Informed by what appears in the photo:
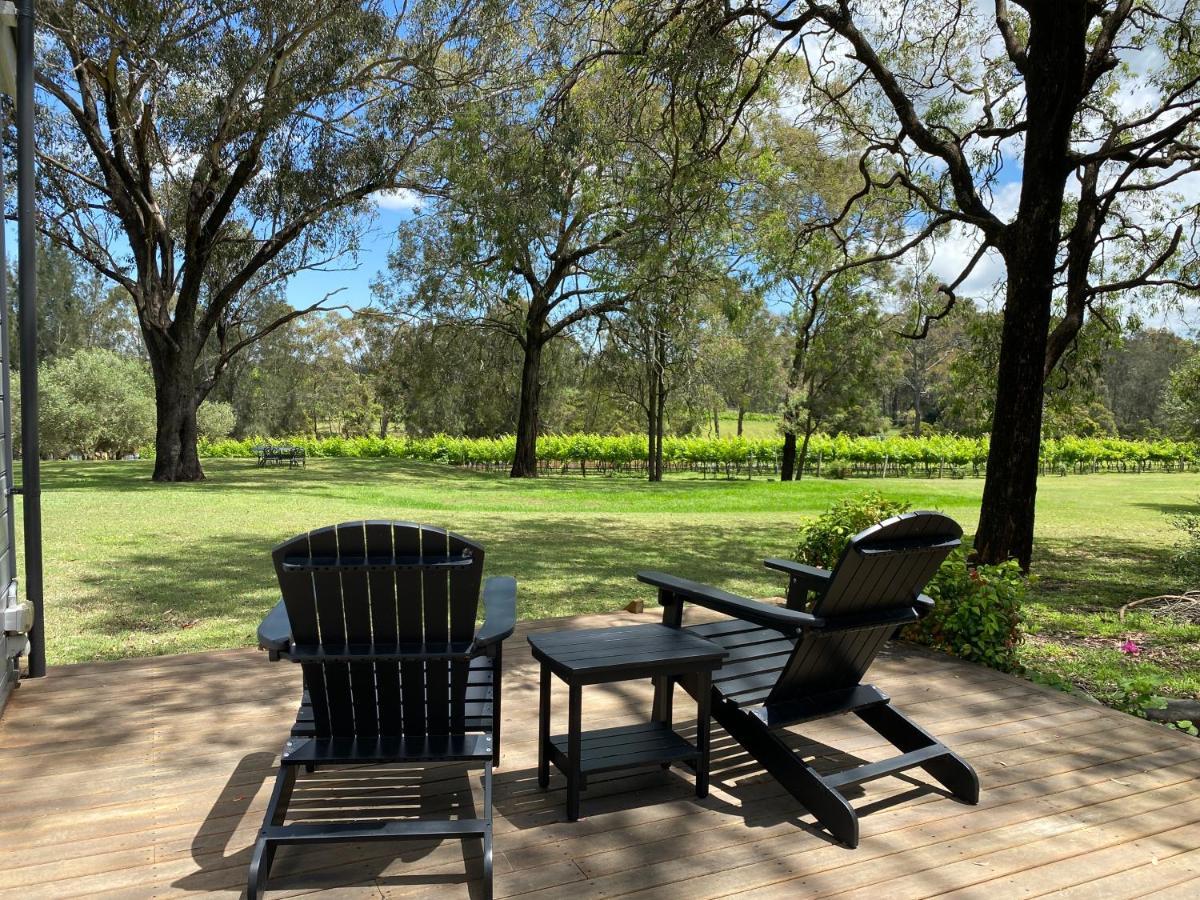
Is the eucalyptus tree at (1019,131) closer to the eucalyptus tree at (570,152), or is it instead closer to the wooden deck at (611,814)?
the eucalyptus tree at (570,152)

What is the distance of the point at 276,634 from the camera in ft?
7.70

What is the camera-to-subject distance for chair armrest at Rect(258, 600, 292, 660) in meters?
2.29

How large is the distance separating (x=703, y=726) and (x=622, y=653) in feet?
1.19

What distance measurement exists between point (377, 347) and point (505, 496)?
899 centimetres

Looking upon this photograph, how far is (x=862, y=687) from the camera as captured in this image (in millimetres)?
3084

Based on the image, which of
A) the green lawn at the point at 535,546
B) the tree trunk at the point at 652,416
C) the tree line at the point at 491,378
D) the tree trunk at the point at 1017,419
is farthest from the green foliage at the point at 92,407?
the tree trunk at the point at 1017,419

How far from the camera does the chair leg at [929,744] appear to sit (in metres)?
2.76

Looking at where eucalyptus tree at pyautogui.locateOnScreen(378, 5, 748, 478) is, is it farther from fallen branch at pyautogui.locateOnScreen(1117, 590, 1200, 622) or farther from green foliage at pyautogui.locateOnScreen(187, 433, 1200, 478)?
green foliage at pyautogui.locateOnScreen(187, 433, 1200, 478)

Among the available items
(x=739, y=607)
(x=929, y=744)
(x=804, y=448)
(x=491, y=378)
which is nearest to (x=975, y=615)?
(x=929, y=744)

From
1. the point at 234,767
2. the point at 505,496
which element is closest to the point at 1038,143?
the point at 234,767

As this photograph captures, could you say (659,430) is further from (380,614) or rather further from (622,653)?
(380,614)

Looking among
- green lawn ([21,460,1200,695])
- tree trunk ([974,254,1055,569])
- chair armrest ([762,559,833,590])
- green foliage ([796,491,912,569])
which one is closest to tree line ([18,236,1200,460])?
green lawn ([21,460,1200,695])

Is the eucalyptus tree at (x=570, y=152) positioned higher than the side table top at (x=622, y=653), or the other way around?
the eucalyptus tree at (x=570, y=152)

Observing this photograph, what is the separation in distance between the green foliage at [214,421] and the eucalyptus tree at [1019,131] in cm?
3017
